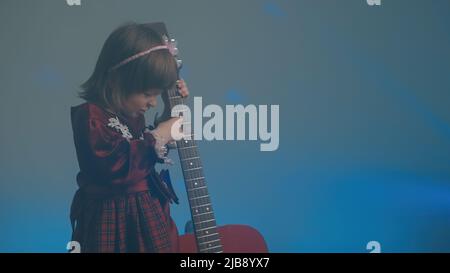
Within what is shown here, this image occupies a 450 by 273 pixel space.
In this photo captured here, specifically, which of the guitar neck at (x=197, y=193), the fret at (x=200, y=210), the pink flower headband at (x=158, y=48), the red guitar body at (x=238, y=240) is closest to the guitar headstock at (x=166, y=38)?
the pink flower headband at (x=158, y=48)

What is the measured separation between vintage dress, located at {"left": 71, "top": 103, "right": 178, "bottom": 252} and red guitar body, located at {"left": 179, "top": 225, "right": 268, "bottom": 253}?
0.06 metres

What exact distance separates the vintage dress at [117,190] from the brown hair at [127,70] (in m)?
0.10

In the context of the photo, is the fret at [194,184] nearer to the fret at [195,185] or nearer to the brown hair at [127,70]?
the fret at [195,185]

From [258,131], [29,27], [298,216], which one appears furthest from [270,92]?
[29,27]

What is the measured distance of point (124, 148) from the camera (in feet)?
15.7

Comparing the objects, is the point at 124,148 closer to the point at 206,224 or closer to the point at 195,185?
the point at 195,185

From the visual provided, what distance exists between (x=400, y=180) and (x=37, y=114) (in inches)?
83.1

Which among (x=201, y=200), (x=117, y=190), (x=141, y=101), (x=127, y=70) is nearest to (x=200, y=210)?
(x=201, y=200)

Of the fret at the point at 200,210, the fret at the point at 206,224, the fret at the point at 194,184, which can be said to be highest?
the fret at the point at 194,184

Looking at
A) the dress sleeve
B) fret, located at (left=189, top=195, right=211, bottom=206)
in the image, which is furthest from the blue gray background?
the dress sleeve

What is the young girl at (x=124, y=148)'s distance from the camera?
15.8 ft

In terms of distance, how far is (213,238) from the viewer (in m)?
4.86

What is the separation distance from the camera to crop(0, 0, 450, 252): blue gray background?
16.1 feet

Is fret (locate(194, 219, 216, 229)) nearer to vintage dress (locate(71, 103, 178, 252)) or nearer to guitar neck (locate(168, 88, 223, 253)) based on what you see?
guitar neck (locate(168, 88, 223, 253))
